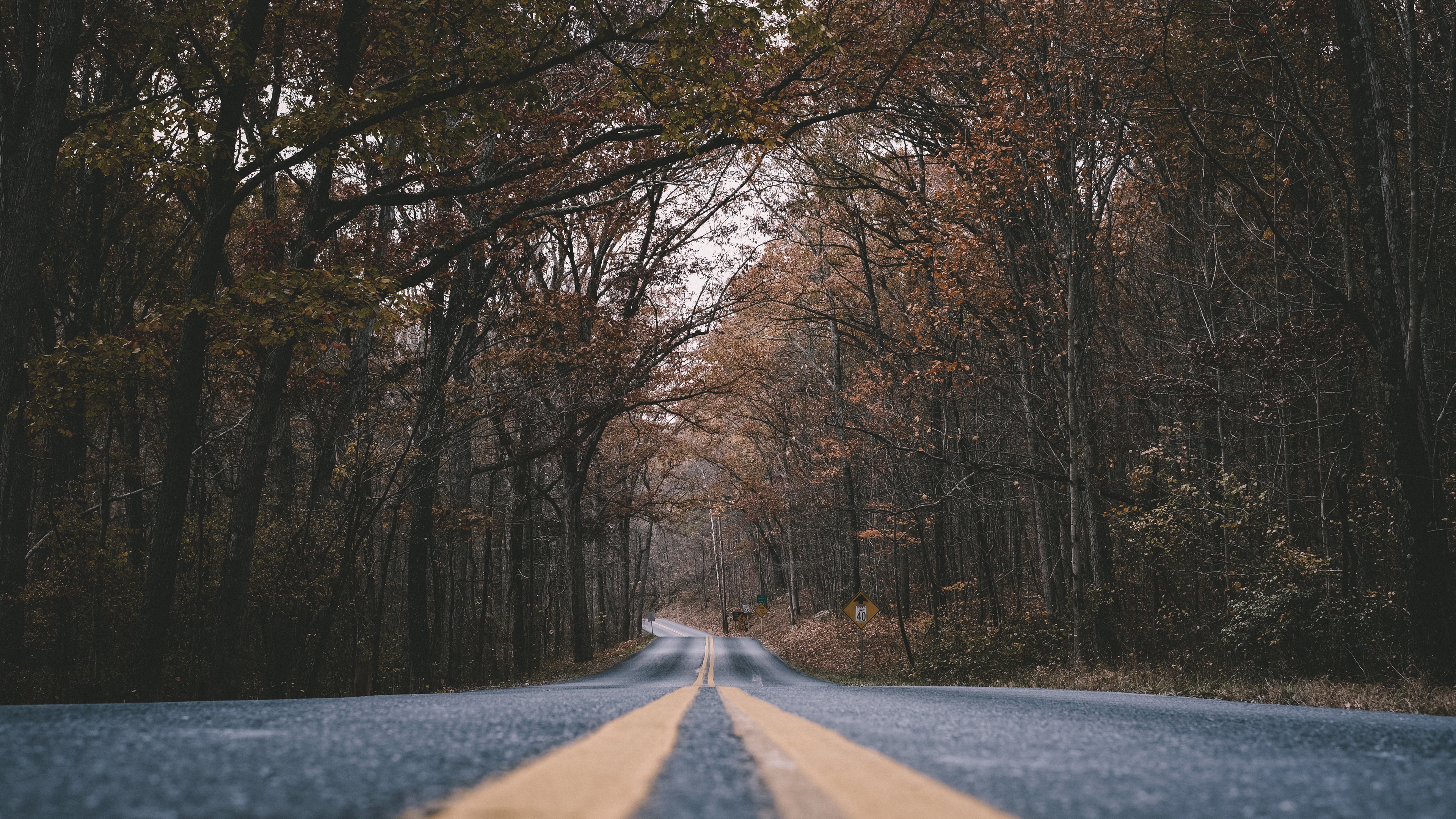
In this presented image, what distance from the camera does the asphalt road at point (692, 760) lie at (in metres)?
1.19

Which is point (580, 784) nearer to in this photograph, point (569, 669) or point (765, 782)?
point (765, 782)

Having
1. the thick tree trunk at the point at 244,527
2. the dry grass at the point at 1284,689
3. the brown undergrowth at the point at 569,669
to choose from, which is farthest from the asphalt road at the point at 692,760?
the brown undergrowth at the point at 569,669

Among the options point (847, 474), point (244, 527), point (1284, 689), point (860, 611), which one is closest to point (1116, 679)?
point (1284, 689)

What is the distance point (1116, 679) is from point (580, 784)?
11.0 m

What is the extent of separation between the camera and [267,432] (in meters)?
10.1

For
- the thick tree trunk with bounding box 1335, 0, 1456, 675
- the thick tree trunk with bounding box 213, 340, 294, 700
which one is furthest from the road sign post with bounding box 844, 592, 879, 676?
the thick tree trunk with bounding box 213, 340, 294, 700

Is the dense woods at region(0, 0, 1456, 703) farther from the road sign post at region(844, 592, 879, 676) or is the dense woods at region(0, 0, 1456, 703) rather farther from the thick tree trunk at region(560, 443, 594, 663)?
the road sign post at region(844, 592, 879, 676)

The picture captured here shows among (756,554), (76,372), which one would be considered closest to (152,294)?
(76,372)

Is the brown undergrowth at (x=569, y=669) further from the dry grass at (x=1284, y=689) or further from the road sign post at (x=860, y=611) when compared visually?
the dry grass at (x=1284, y=689)

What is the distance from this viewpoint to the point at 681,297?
21.7 m

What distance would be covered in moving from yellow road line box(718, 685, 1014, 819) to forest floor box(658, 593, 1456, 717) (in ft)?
16.8

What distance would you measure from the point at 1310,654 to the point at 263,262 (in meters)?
16.4

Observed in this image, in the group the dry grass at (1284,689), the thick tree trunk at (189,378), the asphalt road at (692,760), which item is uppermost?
the thick tree trunk at (189,378)

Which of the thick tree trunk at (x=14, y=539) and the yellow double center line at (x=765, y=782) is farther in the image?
the thick tree trunk at (x=14, y=539)
